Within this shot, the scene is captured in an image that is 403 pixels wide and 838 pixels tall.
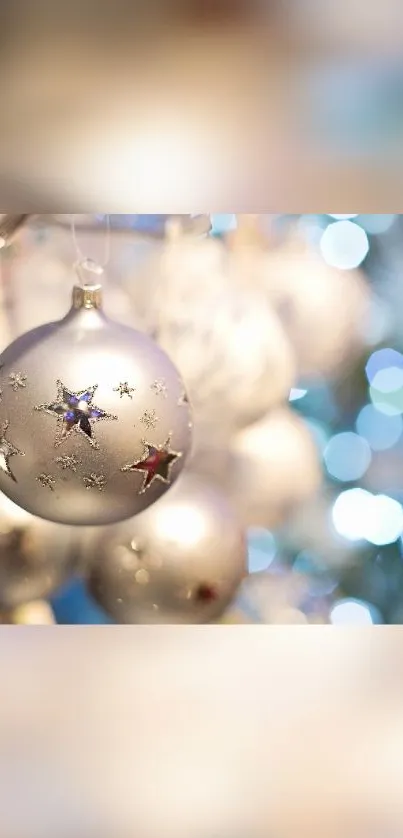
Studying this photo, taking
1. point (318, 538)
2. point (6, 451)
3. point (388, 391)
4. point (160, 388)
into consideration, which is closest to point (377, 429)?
point (388, 391)

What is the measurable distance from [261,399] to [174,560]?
223 millimetres

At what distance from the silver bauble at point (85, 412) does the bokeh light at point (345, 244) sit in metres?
0.33

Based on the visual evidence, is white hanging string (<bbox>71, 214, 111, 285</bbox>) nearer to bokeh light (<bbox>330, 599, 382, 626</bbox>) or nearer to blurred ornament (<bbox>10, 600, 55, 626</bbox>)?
blurred ornament (<bbox>10, 600, 55, 626</bbox>)

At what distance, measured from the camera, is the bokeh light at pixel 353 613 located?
1.14 metres

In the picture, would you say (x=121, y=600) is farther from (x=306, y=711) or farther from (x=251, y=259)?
(x=251, y=259)

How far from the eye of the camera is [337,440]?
1127mm

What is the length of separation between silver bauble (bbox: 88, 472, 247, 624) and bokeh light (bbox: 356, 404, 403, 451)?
0.21m

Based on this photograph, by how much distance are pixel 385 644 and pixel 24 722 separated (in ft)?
1.50

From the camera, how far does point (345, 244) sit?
3.63ft

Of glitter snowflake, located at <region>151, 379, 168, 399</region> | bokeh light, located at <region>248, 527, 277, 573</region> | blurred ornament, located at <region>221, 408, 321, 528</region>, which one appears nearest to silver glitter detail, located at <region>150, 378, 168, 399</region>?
glitter snowflake, located at <region>151, 379, 168, 399</region>

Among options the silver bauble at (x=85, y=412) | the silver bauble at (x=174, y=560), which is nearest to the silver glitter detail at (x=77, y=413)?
the silver bauble at (x=85, y=412)

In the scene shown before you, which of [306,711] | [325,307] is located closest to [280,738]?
[306,711]

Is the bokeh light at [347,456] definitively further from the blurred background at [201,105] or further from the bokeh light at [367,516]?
the blurred background at [201,105]

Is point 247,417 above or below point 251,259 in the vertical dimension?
below
